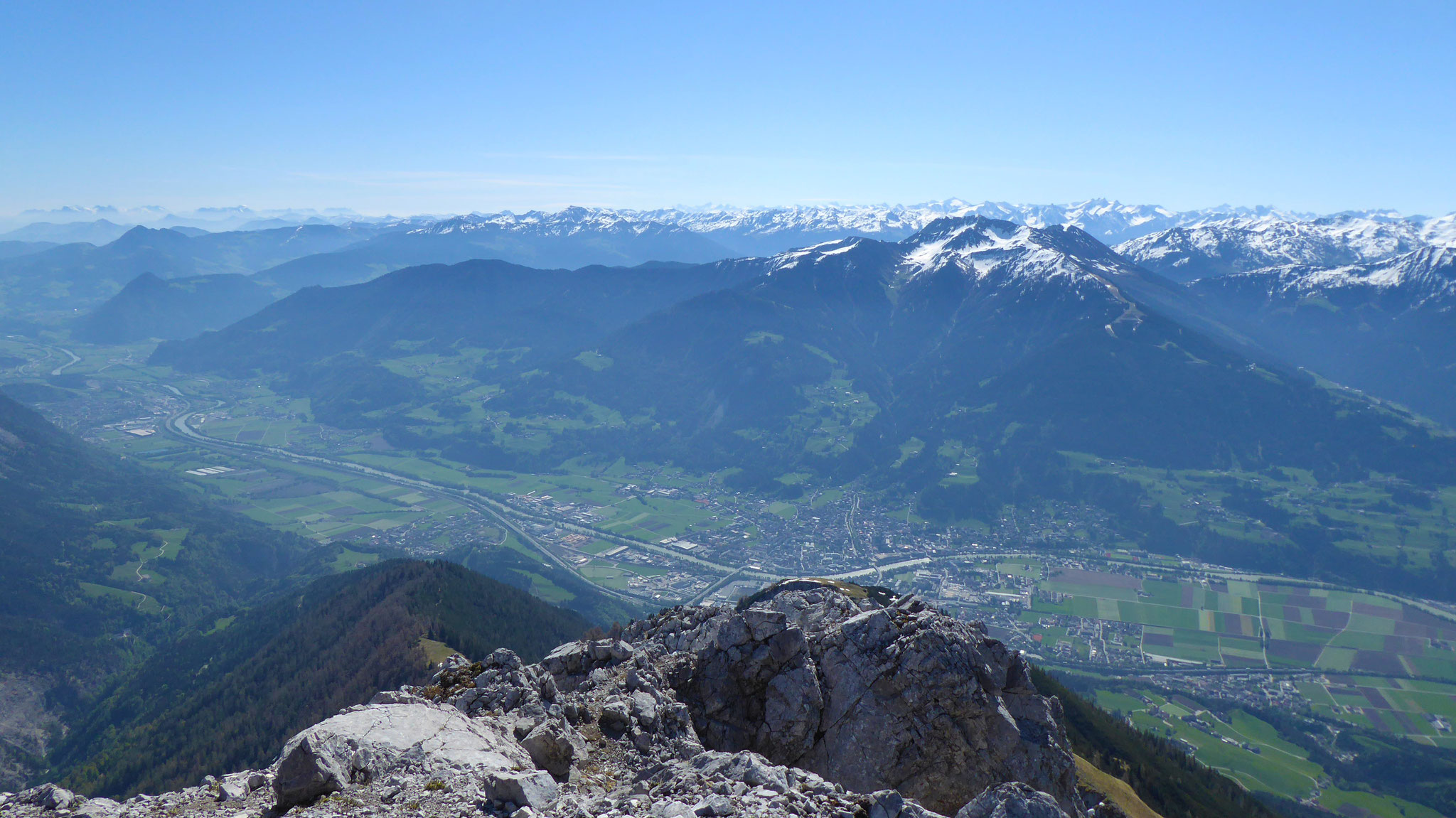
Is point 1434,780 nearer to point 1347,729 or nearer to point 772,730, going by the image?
point 1347,729

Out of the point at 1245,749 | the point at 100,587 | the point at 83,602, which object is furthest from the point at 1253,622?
the point at 100,587

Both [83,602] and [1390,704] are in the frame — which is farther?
[83,602]

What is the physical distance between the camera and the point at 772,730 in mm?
28219

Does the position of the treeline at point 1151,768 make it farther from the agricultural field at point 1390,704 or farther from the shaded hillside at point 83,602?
the shaded hillside at point 83,602

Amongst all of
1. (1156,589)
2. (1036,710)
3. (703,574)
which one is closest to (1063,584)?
(1156,589)

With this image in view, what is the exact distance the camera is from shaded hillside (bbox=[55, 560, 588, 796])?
91125mm

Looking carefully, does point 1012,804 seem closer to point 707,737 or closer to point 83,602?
point 707,737

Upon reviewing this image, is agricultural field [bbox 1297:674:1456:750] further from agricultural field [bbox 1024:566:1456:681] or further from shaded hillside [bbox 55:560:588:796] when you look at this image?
shaded hillside [bbox 55:560:588:796]

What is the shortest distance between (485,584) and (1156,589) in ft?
569

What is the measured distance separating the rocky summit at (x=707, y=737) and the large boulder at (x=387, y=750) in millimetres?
59

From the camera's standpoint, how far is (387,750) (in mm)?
20141

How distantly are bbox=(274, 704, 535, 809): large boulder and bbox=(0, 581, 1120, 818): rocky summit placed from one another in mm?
59

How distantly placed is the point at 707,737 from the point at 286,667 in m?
108

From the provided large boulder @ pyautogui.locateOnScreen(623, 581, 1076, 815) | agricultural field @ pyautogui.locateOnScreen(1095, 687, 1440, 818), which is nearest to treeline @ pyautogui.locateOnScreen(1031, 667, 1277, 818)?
agricultural field @ pyautogui.locateOnScreen(1095, 687, 1440, 818)
